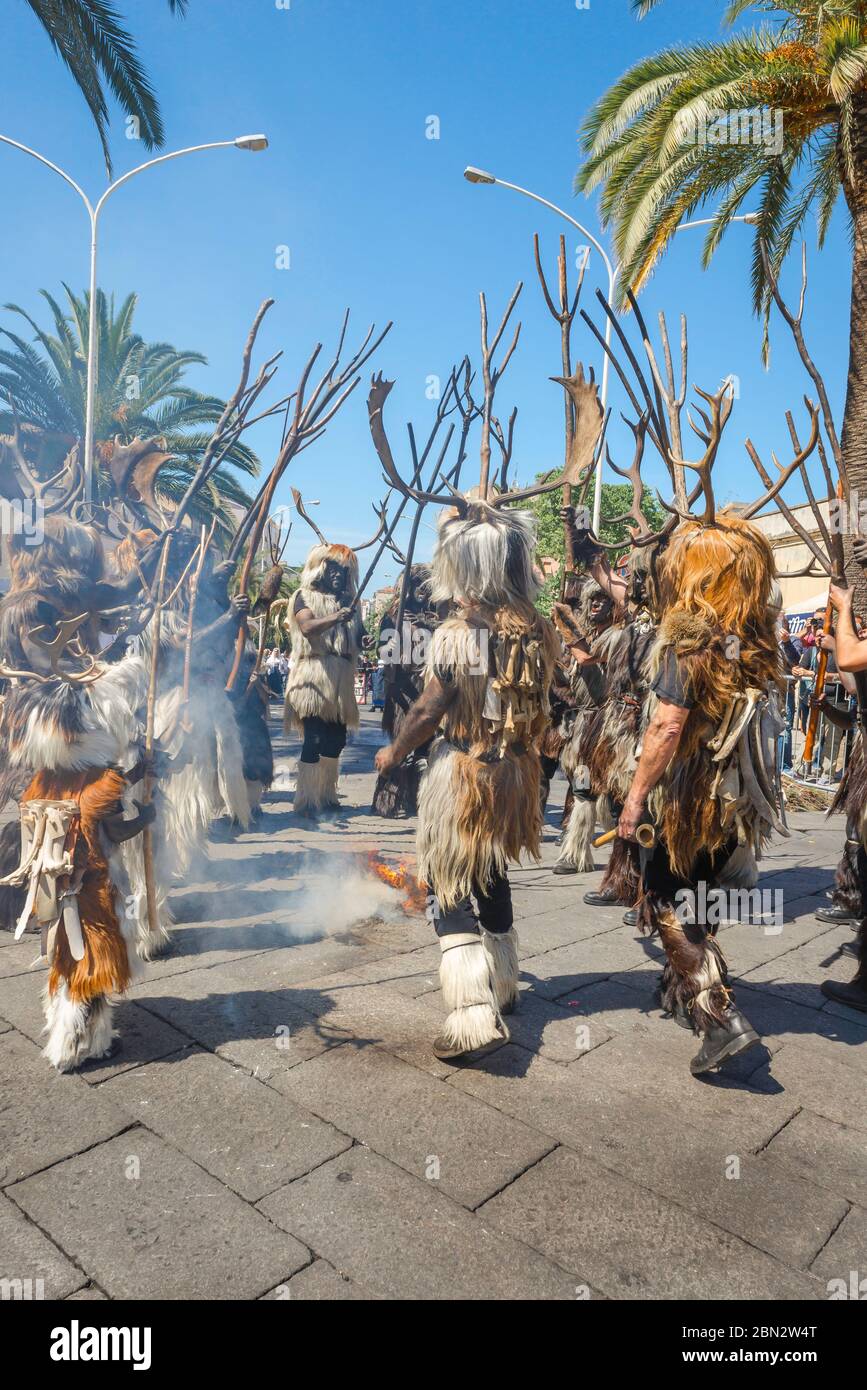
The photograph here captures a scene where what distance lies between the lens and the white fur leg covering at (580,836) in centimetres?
629

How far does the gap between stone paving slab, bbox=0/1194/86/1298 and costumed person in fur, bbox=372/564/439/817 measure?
510 cm

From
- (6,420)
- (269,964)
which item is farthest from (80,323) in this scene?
(269,964)

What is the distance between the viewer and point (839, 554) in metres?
3.97

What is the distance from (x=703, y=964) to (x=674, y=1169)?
78cm

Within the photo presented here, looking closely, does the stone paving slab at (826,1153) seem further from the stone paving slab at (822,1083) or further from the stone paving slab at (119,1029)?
the stone paving slab at (119,1029)

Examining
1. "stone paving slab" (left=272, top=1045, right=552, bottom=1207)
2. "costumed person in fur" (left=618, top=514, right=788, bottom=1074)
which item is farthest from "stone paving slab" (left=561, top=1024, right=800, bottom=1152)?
"stone paving slab" (left=272, top=1045, right=552, bottom=1207)

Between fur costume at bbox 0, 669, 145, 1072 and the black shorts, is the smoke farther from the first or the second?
the black shorts

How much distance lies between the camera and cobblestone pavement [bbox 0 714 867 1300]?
89.0 inches

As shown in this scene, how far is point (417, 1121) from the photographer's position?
115 inches
